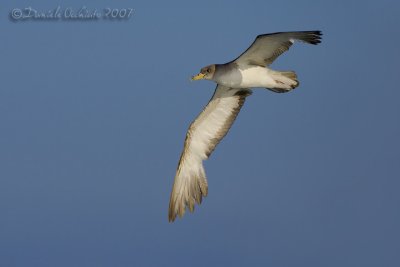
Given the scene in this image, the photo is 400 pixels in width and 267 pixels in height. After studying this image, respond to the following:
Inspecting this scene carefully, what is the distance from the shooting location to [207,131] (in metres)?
23.0

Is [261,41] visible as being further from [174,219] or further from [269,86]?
[174,219]

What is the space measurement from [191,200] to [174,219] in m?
0.75

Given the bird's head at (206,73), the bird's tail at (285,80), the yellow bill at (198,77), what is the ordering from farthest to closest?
1. the yellow bill at (198,77)
2. the bird's head at (206,73)
3. the bird's tail at (285,80)

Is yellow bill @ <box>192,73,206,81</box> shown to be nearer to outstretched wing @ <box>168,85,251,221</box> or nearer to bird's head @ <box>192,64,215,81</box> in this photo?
bird's head @ <box>192,64,215,81</box>

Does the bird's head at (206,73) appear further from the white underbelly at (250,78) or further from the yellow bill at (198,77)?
the white underbelly at (250,78)

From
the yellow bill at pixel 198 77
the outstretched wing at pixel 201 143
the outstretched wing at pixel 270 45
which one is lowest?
the outstretched wing at pixel 201 143

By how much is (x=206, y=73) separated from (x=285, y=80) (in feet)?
6.88

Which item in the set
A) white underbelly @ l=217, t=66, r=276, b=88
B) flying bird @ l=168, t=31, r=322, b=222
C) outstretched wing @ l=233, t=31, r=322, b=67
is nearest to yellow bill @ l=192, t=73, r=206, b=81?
flying bird @ l=168, t=31, r=322, b=222

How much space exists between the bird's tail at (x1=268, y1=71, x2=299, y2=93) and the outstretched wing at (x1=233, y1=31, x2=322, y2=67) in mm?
466

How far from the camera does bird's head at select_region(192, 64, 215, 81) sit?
2092cm

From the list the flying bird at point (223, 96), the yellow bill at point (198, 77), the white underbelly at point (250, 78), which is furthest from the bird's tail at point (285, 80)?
the yellow bill at point (198, 77)

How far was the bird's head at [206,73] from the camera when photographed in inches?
824

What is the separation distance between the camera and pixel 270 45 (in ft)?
67.1

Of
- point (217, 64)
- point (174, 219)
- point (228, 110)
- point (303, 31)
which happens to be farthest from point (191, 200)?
point (303, 31)
